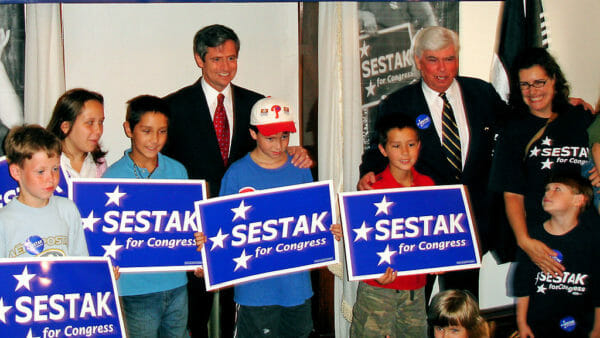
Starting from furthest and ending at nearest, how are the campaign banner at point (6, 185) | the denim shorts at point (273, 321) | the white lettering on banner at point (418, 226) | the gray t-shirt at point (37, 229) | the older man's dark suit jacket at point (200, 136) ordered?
the older man's dark suit jacket at point (200, 136)
the white lettering on banner at point (418, 226)
the denim shorts at point (273, 321)
the campaign banner at point (6, 185)
the gray t-shirt at point (37, 229)

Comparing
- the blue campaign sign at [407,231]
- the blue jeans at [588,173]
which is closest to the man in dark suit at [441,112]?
the blue campaign sign at [407,231]

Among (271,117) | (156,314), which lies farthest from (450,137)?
(156,314)

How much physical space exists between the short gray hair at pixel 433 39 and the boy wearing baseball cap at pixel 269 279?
0.98m

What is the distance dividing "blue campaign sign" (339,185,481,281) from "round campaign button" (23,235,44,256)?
4.80ft

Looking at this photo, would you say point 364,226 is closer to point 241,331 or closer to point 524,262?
point 241,331

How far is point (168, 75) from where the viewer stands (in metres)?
3.37

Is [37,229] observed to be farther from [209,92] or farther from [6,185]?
[209,92]

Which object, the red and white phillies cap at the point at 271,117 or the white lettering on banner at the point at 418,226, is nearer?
the red and white phillies cap at the point at 271,117

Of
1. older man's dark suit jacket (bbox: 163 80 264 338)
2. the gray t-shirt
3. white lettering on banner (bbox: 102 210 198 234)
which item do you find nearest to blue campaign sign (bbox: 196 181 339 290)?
white lettering on banner (bbox: 102 210 198 234)

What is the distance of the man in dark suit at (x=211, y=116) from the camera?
323 cm

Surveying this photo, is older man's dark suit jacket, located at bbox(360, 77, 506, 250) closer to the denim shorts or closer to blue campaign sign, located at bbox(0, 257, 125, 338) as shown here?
the denim shorts

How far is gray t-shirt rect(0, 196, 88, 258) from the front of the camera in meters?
2.54

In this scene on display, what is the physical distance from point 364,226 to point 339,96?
2.72 ft

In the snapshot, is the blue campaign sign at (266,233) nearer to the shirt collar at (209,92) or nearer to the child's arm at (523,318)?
the shirt collar at (209,92)
